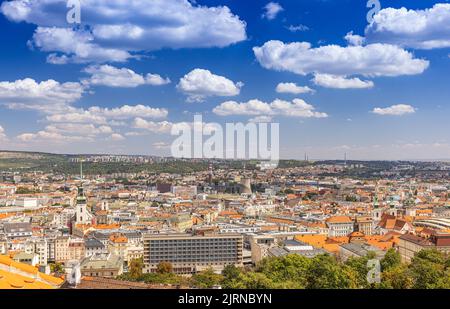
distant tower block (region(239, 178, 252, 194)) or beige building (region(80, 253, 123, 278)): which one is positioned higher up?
distant tower block (region(239, 178, 252, 194))

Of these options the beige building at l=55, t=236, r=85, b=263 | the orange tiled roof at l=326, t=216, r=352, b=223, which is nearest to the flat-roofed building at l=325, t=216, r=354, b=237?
the orange tiled roof at l=326, t=216, r=352, b=223

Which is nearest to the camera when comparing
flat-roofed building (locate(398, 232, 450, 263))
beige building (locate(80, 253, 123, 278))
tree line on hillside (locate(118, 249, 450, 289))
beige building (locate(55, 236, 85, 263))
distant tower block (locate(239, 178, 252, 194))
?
tree line on hillside (locate(118, 249, 450, 289))

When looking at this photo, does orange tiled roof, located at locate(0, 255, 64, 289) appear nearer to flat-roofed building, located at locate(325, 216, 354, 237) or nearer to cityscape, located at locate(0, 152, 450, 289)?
cityscape, located at locate(0, 152, 450, 289)

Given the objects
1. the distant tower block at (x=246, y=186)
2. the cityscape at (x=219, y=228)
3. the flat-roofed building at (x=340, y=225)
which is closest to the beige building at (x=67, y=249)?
the cityscape at (x=219, y=228)

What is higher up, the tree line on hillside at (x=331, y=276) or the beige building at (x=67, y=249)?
the tree line on hillside at (x=331, y=276)

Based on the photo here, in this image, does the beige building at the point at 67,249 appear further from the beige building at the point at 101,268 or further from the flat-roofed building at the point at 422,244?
the flat-roofed building at the point at 422,244

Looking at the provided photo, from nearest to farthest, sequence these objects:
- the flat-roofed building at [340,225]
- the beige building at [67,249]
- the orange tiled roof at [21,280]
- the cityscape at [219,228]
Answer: the orange tiled roof at [21,280]
the cityscape at [219,228]
the beige building at [67,249]
the flat-roofed building at [340,225]

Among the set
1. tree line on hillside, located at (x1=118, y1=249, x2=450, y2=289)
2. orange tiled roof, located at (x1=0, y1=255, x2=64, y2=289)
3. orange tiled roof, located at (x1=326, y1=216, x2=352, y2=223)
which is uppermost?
orange tiled roof, located at (x1=0, y1=255, x2=64, y2=289)
